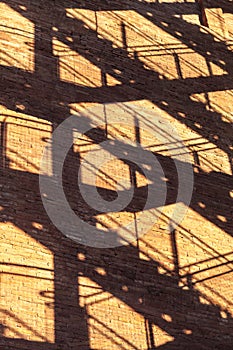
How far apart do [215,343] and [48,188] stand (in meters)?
4.46

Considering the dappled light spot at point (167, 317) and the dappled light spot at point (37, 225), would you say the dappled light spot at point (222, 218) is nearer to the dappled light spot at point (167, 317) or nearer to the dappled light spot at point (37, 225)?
the dappled light spot at point (167, 317)

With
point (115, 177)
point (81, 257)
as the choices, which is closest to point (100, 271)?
point (81, 257)

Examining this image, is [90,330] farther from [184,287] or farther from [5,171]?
[5,171]

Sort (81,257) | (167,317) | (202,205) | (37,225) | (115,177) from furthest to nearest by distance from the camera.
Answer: (202,205)
(115,177)
(167,317)
(81,257)
(37,225)

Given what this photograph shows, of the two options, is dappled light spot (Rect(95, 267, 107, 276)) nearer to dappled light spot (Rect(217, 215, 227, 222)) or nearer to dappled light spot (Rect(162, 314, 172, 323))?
dappled light spot (Rect(162, 314, 172, 323))

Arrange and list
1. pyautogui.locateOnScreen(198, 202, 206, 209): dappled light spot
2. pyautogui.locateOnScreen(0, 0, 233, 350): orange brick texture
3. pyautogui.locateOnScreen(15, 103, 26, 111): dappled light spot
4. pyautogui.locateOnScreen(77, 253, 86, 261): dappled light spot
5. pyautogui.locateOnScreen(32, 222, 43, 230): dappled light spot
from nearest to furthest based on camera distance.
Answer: pyautogui.locateOnScreen(0, 0, 233, 350): orange brick texture → pyautogui.locateOnScreen(32, 222, 43, 230): dappled light spot → pyautogui.locateOnScreen(77, 253, 86, 261): dappled light spot → pyautogui.locateOnScreen(15, 103, 26, 111): dappled light spot → pyautogui.locateOnScreen(198, 202, 206, 209): dappled light spot

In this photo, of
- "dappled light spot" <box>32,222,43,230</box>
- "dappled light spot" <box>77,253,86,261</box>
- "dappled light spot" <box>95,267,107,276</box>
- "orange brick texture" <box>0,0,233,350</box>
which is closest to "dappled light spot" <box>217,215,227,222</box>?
"orange brick texture" <box>0,0,233,350</box>

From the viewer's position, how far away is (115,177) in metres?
12.6

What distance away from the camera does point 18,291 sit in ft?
34.2

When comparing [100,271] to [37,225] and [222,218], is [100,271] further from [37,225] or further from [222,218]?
[222,218]

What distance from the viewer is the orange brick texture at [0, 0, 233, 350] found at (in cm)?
1076

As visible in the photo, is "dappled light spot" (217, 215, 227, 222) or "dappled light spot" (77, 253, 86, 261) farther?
"dappled light spot" (217, 215, 227, 222)

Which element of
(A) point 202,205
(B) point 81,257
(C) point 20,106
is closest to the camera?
(B) point 81,257

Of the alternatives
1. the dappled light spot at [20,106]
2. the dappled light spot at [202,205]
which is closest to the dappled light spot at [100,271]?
the dappled light spot at [202,205]
